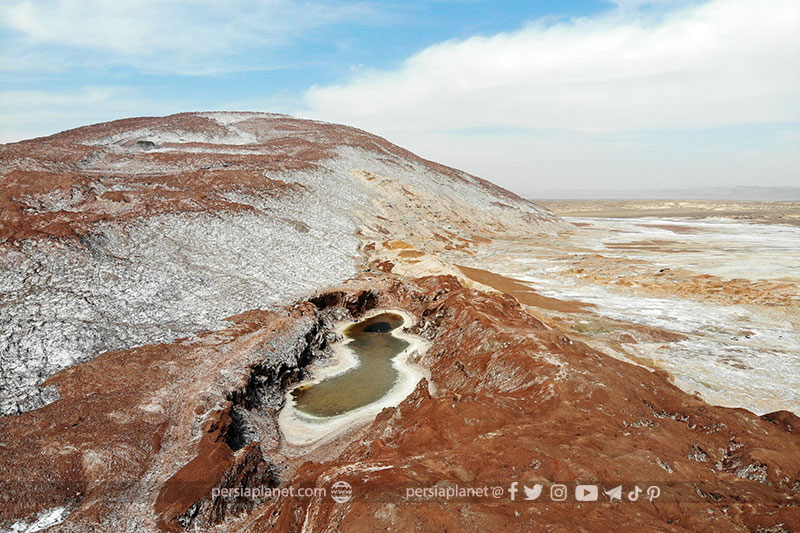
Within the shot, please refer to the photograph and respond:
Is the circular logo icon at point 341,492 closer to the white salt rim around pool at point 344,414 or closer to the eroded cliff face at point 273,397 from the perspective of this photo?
the eroded cliff face at point 273,397

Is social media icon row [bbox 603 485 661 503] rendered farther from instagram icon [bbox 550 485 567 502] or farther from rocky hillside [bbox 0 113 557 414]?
rocky hillside [bbox 0 113 557 414]

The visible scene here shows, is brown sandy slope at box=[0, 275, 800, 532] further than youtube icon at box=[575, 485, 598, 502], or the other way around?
youtube icon at box=[575, 485, 598, 502]

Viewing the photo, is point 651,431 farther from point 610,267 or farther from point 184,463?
point 610,267

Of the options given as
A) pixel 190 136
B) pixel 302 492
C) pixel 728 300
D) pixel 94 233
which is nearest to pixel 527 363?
pixel 302 492

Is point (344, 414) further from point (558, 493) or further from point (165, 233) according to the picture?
point (165, 233)

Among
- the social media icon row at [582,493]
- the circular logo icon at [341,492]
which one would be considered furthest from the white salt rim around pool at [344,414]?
the social media icon row at [582,493]

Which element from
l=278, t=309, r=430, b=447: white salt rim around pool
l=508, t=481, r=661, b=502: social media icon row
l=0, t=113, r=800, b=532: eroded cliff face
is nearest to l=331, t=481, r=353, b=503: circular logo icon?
l=0, t=113, r=800, b=532: eroded cliff face

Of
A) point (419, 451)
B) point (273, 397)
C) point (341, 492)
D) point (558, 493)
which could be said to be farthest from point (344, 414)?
point (558, 493)
